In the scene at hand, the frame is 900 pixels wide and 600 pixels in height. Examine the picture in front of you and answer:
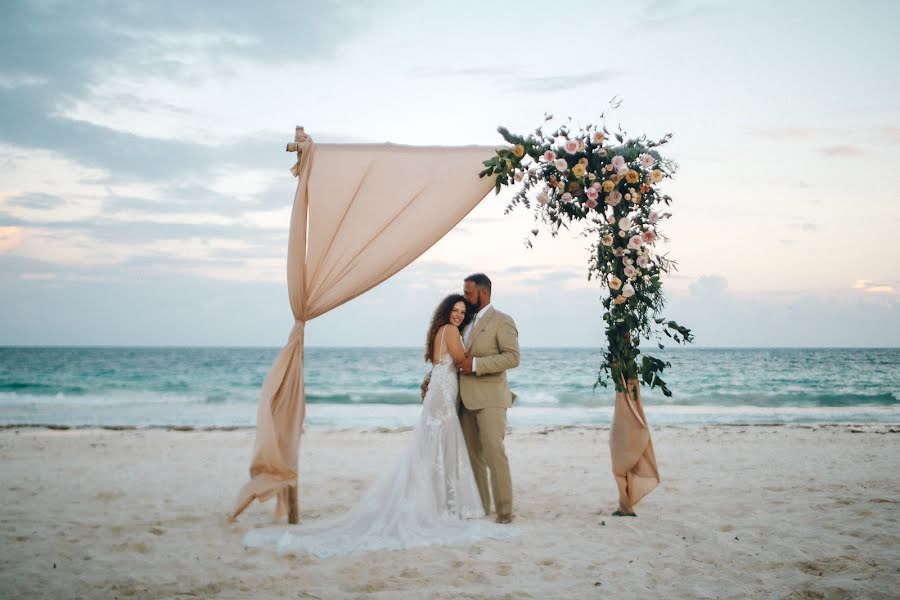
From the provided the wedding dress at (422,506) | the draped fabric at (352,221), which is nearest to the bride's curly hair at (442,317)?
the wedding dress at (422,506)

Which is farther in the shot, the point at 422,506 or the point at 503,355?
the point at 503,355

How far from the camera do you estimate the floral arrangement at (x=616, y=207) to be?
4.95m

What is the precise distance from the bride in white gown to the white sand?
19 centimetres

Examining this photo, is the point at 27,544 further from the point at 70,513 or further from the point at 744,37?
the point at 744,37

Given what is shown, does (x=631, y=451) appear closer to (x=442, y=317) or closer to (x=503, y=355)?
(x=503, y=355)

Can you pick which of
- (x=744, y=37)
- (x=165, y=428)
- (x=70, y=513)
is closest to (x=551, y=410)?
(x=165, y=428)

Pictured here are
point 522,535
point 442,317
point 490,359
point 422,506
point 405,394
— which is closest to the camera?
point 522,535

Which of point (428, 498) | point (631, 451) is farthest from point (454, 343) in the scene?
point (631, 451)

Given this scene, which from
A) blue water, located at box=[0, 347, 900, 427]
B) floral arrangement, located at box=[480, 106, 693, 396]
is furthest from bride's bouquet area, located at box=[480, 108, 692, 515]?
blue water, located at box=[0, 347, 900, 427]

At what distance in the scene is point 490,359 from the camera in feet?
16.2

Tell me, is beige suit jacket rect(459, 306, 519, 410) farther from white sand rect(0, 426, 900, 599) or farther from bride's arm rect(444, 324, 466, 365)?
white sand rect(0, 426, 900, 599)

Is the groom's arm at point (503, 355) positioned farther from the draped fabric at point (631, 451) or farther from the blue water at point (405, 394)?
the blue water at point (405, 394)

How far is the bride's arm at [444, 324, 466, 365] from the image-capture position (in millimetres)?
5051

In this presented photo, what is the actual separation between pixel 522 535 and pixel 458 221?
2333 mm
